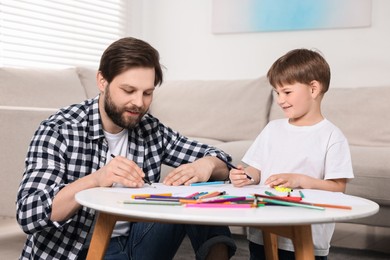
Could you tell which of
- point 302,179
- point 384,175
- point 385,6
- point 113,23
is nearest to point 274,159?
point 302,179

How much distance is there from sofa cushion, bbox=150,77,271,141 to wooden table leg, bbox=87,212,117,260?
212cm

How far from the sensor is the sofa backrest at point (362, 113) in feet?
10.0

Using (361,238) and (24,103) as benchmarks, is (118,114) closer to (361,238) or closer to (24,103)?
(24,103)

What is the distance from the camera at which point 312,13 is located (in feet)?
12.9

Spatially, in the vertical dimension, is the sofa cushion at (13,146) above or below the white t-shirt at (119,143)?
below

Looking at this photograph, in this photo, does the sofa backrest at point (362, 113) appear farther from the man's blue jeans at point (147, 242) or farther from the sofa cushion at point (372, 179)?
the man's blue jeans at point (147, 242)

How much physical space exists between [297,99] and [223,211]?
0.69 meters

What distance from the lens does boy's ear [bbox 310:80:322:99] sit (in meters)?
1.77

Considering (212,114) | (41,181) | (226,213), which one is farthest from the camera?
(212,114)

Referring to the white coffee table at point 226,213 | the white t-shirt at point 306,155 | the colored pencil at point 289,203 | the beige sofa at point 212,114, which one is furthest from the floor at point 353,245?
the colored pencil at point 289,203

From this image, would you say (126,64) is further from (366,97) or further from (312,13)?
(312,13)

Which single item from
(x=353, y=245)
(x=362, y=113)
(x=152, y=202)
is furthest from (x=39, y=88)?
(x=152, y=202)

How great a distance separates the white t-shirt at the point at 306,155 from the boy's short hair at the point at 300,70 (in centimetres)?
12

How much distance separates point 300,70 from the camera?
69.3 inches
